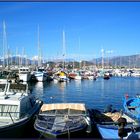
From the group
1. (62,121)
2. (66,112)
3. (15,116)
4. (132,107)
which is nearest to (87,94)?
(132,107)

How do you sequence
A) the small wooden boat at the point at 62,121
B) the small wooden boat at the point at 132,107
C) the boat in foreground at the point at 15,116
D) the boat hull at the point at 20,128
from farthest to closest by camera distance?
1. the small wooden boat at the point at 132,107
2. the boat in foreground at the point at 15,116
3. the small wooden boat at the point at 62,121
4. the boat hull at the point at 20,128

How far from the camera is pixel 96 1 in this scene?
18.4 meters

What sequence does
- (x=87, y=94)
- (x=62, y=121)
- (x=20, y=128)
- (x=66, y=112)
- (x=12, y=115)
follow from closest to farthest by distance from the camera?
(x=20, y=128) < (x=62, y=121) < (x=12, y=115) < (x=66, y=112) < (x=87, y=94)

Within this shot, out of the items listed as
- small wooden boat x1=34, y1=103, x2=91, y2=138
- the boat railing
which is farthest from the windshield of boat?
the boat railing

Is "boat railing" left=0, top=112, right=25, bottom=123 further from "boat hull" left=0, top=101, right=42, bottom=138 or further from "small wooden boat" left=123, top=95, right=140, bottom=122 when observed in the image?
"small wooden boat" left=123, top=95, right=140, bottom=122

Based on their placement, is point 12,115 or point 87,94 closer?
point 12,115

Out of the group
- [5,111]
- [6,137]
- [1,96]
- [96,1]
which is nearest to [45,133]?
[6,137]

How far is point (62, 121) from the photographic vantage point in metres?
21.9

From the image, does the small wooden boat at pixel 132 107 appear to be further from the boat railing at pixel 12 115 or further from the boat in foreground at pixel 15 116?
the boat railing at pixel 12 115

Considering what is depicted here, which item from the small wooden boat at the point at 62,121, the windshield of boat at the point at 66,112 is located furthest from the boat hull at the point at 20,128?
the windshield of boat at the point at 66,112

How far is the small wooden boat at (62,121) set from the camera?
20.2 meters

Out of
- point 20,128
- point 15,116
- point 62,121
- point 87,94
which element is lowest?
point 87,94

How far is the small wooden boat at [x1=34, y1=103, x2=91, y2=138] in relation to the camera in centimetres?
2019

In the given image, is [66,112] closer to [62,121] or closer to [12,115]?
[62,121]
